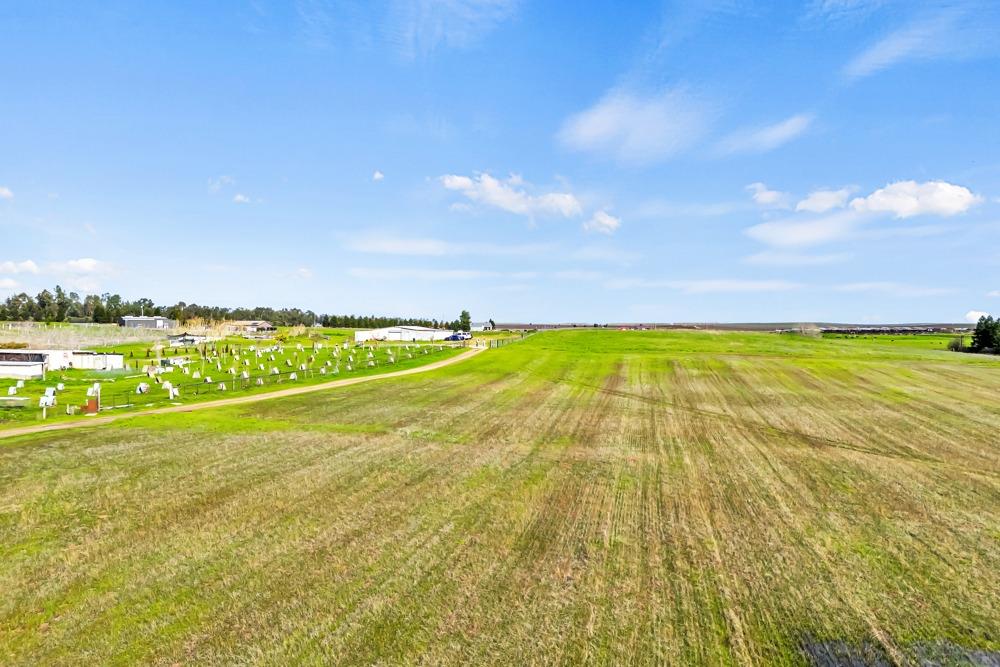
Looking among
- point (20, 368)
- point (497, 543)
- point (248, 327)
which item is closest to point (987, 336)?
point (497, 543)

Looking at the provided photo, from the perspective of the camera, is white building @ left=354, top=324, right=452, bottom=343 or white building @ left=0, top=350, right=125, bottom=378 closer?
white building @ left=0, top=350, right=125, bottom=378

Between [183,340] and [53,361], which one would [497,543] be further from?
[183,340]

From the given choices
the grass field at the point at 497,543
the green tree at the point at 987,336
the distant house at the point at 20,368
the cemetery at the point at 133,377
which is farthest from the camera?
the green tree at the point at 987,336

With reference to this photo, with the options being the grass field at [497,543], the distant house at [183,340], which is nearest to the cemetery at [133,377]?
the grass field at [497,543]

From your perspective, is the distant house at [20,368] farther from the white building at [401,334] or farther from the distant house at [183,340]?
the white building at [401,334]

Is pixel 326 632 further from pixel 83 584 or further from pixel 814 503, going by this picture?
pixel 814 503

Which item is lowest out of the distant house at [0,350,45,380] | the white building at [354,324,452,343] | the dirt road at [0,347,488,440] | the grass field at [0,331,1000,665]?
the dirt road at [0,347,488,440]

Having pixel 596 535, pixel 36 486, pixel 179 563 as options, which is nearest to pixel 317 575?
pixel 179 563

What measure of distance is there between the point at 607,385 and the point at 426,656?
117ft

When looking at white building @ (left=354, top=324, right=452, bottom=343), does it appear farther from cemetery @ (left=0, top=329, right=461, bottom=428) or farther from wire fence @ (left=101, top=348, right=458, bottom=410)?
wire fence @ (left=101, top=348, right=458, bottom=410)


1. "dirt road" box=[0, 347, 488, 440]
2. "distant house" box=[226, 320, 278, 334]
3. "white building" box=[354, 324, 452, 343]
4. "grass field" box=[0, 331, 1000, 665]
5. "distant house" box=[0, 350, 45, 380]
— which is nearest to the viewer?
"grass field" box=[0, 331, 1000, 665]

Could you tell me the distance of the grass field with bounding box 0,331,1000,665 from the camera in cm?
807

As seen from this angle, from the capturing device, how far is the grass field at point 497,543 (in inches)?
318

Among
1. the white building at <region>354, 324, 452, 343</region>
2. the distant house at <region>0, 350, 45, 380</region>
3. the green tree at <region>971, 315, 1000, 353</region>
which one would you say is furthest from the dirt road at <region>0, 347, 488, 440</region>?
the green tree at <region>971, 315, 1000, 353</region>
